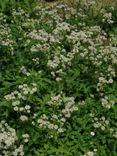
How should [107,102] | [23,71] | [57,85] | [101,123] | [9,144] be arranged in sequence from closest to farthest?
1. [9,144]
2. [101,123]
3. [107,102]
4. [57,85]
5. [23,71]

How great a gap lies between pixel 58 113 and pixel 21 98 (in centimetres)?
63

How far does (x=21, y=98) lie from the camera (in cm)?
821

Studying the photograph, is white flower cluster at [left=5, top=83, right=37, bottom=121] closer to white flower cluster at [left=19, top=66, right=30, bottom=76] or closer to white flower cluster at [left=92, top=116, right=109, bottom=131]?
white flower cluster at [left=19, top=66, right=30, bottom=76]

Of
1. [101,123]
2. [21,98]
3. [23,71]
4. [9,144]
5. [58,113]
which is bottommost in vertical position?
[9,144]

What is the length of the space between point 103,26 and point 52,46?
2217mm

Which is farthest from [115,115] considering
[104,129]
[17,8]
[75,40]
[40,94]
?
[17,8]

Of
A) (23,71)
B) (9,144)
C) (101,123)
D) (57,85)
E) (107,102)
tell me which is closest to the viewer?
(9,144)

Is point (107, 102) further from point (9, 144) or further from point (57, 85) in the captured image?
point (9, 144)

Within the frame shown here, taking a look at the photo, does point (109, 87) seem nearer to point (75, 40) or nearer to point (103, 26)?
point (75, 40)

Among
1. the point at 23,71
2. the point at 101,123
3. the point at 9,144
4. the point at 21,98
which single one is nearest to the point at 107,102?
the point at 101,123

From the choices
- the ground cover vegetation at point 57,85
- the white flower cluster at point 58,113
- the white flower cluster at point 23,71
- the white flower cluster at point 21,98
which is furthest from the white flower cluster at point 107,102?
the white flower cluster at point 23,71

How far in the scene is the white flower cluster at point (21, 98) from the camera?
26.4ft

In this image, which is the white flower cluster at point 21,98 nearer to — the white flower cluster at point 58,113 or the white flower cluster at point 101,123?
the white flower cluster at point 58,113

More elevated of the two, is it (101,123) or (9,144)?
(101,123)
